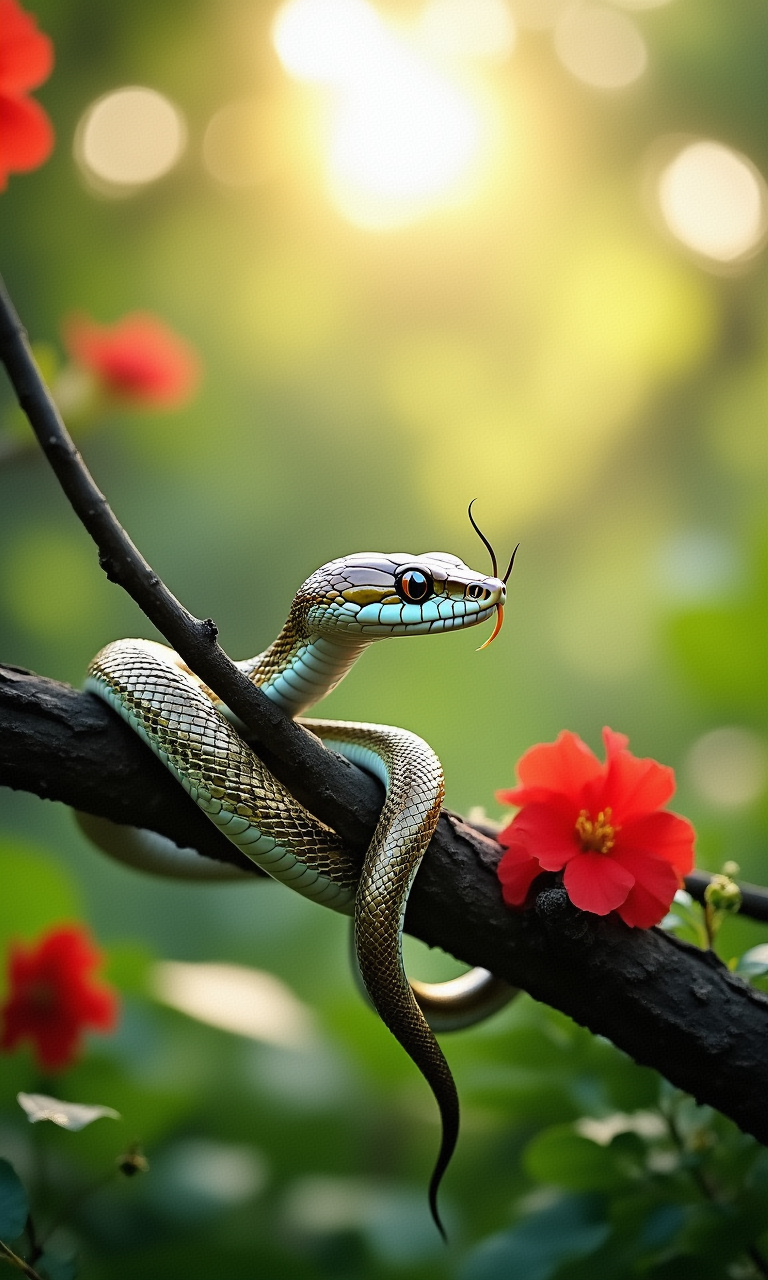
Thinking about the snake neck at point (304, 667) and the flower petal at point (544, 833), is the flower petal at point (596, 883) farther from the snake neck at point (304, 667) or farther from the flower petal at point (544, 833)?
the snake neck at point (304, 667)

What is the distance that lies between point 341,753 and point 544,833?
0.20 m

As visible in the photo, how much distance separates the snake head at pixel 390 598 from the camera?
79cm

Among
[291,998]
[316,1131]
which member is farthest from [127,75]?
[316,1131]

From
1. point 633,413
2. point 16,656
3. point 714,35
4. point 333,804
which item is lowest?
point 16,656

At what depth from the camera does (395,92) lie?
8.21ft

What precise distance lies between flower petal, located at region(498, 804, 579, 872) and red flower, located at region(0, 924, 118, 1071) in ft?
2.13

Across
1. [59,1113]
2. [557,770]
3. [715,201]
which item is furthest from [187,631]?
[715,201]

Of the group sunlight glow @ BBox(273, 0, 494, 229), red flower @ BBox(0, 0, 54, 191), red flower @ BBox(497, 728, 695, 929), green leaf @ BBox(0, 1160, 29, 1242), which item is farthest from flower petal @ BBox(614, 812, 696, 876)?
sunlight glow @ BBox(273, 0, 494, 229)

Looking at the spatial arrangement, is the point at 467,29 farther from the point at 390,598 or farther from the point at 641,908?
the point at 641,908

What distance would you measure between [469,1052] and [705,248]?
8.36 feet

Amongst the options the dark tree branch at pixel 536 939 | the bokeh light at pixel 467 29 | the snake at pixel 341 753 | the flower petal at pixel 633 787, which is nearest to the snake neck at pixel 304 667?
the snake at pixel 341 753

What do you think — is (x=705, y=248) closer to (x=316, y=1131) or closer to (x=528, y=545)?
(x=528, y=545)

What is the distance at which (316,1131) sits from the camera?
1.70m

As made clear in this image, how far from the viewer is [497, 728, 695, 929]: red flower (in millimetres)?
775
